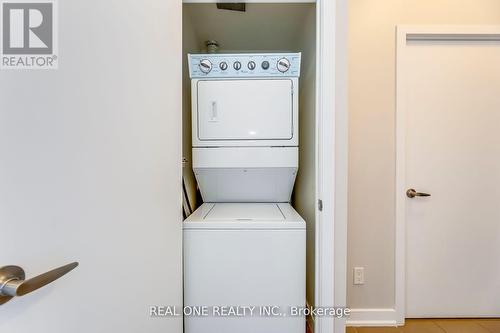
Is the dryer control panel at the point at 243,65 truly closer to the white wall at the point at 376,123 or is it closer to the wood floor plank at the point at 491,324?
the white wall at the point at 376,123

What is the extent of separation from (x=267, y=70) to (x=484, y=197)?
7.07ft

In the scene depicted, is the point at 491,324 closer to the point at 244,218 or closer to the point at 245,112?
the point at 244,218

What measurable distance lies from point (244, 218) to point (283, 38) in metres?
1.64

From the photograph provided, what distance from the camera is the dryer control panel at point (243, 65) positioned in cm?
154

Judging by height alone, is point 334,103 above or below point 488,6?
below

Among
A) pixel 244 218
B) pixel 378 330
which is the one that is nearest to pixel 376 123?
pixel 244 218

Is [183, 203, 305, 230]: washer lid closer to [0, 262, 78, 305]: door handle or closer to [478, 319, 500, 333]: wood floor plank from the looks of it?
[0, 262, 78, 305]: door handle

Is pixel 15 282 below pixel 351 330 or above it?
above

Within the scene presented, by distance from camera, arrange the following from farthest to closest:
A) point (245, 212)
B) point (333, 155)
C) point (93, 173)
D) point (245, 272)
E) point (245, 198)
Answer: point (245, 198) → point (245, 212) → point (245, 272) → point (333, 155) → point (93, 173)

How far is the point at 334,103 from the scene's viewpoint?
115 centimetres

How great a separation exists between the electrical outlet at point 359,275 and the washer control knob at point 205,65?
1.95m

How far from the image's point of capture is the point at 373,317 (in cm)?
186

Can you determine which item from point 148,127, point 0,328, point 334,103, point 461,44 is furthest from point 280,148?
point 461,44

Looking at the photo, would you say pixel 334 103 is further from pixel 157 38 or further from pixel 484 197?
pixel 484 197
